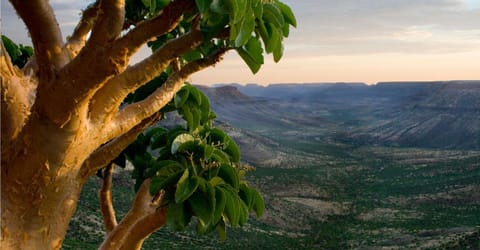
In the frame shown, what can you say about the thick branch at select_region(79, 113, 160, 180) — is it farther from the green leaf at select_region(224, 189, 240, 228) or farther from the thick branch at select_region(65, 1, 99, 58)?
the green leaf at select_region(224, 189, 240, 228)

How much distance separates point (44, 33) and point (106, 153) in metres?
1.64

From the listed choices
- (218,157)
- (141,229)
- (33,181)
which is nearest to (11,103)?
(33,181)

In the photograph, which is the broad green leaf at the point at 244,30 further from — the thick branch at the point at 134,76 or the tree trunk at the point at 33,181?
the tree trunk at the point at 33,181

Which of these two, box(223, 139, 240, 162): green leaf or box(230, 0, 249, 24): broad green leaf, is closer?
box(230, 0, 249, 24): broad green leaf

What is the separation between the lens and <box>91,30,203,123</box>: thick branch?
4.04m

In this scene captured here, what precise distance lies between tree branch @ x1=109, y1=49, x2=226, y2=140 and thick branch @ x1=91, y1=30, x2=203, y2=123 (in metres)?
0.26

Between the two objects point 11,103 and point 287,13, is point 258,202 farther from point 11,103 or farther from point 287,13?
point 11,103

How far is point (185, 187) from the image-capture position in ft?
14.5

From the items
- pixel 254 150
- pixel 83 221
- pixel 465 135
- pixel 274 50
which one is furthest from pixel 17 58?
pixel 465 135

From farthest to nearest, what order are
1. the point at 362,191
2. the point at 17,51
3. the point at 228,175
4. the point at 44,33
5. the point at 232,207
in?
the point at 362,191 < the point at 17,51 < the point at 228,175 < the point at 232,207 < the point at 44,33

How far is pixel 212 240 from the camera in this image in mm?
33625

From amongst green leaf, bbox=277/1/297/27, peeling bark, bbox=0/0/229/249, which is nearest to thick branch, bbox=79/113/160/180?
peeling bark, bbox=0/0/229/249

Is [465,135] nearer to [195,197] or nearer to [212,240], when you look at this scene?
[212,240]

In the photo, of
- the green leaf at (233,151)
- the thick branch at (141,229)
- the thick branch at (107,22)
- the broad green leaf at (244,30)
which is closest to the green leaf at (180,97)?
the green leaf at (233,151)
